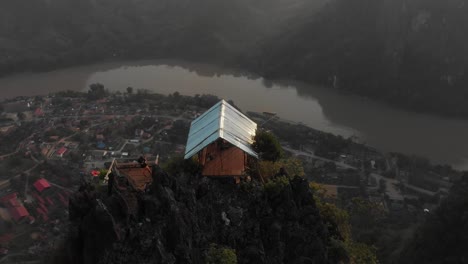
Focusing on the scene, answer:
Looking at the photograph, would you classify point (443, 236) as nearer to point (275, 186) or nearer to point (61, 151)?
point (275, 186)

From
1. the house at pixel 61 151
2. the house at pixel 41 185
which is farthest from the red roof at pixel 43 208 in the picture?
the house at pixel 61 151

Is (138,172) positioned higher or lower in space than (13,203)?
higher

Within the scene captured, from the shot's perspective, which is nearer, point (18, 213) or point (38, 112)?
point (18, 213)

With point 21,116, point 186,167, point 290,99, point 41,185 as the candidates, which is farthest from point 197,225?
point 290,99

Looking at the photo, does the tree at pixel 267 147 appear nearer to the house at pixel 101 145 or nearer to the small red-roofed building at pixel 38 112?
the house at pixel 101 145

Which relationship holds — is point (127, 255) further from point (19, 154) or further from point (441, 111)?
point (441, 111)

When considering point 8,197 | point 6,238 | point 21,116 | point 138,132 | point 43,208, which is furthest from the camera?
point 21,116

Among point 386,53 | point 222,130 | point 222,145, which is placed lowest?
point 222,145

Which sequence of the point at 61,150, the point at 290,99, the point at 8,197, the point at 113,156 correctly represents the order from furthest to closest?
the point at 290,99 < the point at 61,150 < the point at 113,156 < the point at 8,197
